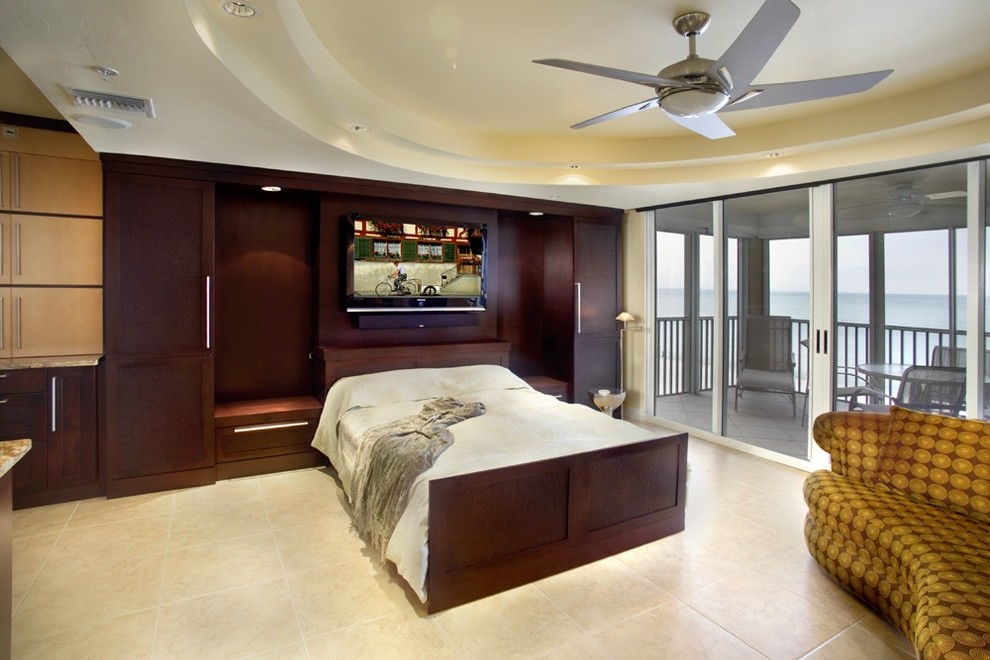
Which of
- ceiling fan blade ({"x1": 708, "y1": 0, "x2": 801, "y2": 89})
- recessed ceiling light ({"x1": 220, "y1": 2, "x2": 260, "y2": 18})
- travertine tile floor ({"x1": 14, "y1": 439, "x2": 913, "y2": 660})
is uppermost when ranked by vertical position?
recessed ceiling light ({"x1": 220, "y1": 2, "x2": 260, "y2": 18})

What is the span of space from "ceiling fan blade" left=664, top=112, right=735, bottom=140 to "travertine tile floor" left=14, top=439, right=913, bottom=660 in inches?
92.5

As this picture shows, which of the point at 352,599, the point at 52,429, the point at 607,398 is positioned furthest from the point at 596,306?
the point at 52,429

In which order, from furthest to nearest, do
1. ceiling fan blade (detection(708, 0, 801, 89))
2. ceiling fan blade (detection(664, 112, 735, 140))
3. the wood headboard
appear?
1. the wood headboard
2. ceiling fan blade (detection(664, 112, 735, 140))
3. ceiling fan blade (detection(708, 0, 801, 89))

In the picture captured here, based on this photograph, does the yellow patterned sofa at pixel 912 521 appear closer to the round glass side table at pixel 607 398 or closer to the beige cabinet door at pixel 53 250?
the round glass side table at pixel 607 398

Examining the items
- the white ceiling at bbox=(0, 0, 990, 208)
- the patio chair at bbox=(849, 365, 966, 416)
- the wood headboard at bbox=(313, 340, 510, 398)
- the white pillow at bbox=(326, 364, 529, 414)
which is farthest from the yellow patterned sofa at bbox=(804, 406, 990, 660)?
the wood headboard at bbox=(313, 340, 510, 398)

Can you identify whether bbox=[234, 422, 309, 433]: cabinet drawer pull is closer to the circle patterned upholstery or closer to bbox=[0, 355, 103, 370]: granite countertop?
bbox=[0, 355, 103, 370]: granite countertop

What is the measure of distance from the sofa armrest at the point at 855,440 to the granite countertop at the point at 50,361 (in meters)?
4.72

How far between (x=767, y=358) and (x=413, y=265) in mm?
3423

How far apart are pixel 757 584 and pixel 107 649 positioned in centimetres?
299

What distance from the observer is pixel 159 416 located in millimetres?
3732

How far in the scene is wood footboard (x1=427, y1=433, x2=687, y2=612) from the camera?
7.87ft

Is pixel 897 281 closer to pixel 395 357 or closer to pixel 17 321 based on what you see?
pixel 395 357

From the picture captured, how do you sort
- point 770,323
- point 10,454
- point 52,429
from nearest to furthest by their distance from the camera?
point 10,454 < point 52,429 < point 770,323

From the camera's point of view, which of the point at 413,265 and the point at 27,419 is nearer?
the point at 27,419
